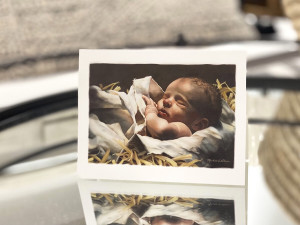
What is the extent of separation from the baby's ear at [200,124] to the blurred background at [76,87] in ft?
0.26

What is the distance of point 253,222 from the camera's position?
0.48 metres

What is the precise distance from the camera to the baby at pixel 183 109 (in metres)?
0.56

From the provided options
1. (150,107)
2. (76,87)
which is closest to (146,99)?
(150,107)

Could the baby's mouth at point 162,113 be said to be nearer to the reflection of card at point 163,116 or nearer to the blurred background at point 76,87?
the reflection of card at point 163,116

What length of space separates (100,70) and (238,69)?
15 centimetres

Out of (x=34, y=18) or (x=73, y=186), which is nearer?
(x=73, y=186)

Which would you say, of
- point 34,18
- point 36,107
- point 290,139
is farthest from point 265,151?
point 34,18

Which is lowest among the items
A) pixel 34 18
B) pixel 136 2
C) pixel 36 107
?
pixel 36 107

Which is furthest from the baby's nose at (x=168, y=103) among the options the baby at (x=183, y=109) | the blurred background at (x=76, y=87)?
the blurred background at (x=76, y=87)

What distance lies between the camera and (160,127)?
57cm

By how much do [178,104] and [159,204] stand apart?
113 mm

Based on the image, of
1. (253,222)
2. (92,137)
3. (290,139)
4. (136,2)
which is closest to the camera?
Answer: (253,222)

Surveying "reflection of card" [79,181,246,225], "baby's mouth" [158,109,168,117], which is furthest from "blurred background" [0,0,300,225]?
"baby's mouth" [158,109,168,117]

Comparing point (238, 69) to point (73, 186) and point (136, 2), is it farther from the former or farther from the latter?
point (136, 2)
